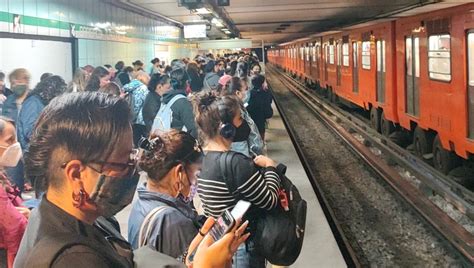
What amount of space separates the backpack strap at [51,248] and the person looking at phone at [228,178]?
1.88 meters

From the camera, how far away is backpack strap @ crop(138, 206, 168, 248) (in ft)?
8.23

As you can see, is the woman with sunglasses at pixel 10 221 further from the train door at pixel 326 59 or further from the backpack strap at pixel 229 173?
the train door at pixel 326 59

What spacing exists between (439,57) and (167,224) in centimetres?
830

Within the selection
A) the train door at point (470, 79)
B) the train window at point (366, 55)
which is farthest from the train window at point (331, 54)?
the train door at point (470, 79)

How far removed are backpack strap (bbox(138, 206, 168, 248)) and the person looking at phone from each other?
0.86m

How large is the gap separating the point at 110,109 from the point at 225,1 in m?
10.00

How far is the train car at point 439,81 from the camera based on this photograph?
8.62m

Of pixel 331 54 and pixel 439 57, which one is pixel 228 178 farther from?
pixel 331 54

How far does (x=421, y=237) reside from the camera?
24.8 ft

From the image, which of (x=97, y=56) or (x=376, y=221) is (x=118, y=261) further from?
(x=97, y=56)

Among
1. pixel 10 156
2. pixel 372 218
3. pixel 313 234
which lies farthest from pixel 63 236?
pixel 372 218

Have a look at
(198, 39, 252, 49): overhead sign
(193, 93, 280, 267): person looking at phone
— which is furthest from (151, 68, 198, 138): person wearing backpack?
(198, 39, 252, 49): overhead sign

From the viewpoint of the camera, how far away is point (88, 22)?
13.9 meters

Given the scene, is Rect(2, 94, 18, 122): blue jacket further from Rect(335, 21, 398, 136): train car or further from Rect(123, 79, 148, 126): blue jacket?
Rect(335, 21, 398, 136): train car
